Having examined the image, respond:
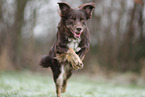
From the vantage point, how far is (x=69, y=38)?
463 cm

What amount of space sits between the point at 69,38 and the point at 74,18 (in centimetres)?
41

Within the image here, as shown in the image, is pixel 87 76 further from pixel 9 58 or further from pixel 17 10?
pixel 17 10

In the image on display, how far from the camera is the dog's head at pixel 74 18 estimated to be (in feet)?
14.6

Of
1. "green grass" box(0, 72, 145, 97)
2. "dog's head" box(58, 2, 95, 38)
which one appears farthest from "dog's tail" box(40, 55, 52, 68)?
"dog's head" box(58, 2, 95, 38)

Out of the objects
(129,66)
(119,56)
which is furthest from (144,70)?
(119,56)

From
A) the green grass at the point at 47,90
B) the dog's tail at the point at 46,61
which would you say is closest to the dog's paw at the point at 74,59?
the dog's tail at the point at 46,61

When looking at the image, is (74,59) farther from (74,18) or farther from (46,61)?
(46,61)

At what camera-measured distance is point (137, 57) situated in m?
13.9

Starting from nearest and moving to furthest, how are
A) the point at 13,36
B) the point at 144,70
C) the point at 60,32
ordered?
1. the point at 60,32
2. the point at 144,70
3. the point at 13,36

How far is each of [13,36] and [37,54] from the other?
326 centimetres

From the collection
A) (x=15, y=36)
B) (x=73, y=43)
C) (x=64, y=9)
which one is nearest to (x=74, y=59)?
(x=73, y=43)

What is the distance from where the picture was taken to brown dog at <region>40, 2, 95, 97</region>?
177 inches

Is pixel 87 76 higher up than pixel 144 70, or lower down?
lower down

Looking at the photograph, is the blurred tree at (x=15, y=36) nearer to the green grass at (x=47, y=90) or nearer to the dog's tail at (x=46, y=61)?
the green grass at (x=47, y=90)
